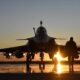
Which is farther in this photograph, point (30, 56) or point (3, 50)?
point (3, 50)

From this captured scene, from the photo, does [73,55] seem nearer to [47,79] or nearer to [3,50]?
[47,79]

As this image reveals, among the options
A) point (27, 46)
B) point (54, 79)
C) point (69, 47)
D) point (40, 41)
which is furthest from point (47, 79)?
point (27, 46)

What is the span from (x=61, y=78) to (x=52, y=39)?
1978 centimetres

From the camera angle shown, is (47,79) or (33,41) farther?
(33,41)

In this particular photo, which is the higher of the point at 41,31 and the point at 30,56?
the point at 41,31

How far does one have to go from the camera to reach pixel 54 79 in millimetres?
20812

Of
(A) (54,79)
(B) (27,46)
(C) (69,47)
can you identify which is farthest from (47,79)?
(B) (27,46)

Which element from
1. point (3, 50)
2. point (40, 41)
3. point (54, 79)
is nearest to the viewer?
point (54, 79)

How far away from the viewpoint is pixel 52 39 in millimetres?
40719

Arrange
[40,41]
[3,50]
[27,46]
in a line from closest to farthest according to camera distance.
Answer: [40,41] → [27,46] → [3,50]

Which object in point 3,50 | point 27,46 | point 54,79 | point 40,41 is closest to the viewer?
point 54,79

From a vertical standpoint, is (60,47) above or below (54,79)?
above

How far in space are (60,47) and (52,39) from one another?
7.01 ft

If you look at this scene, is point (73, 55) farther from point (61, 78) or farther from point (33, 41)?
point (61, 78)
